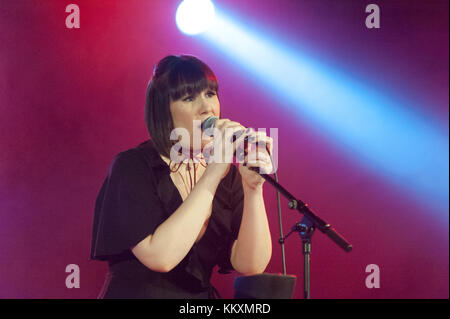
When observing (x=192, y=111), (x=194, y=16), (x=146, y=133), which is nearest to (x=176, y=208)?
(x=192, y=111)

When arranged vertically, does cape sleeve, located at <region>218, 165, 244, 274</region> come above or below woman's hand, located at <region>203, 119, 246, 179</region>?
below

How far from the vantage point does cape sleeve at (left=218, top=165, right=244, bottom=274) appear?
5.27 ft

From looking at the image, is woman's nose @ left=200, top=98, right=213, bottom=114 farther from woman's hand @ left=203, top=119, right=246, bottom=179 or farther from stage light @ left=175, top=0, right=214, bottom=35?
stage light @ left=175, top=0, right=214, bottom=35

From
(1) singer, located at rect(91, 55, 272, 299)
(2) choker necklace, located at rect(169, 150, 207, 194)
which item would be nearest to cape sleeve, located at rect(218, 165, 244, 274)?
(1) singer, located at rect(91, 55, 272, 299)

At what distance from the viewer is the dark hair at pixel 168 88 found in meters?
1.54

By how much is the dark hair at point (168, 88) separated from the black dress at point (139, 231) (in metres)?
0.06

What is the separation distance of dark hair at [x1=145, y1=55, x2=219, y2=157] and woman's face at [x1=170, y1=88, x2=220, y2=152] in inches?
0.6

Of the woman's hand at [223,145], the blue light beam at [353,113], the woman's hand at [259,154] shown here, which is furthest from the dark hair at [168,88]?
the blue light beam at [353,113]

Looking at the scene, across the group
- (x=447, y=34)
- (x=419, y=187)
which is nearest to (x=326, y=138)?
(x=419, y=187)

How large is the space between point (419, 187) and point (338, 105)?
0.71 meters

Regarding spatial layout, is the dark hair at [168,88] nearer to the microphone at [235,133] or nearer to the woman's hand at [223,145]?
the microphone at [235,133]

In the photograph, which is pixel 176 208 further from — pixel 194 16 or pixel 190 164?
pixel 194 16

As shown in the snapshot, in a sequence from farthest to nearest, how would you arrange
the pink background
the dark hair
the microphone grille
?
the pink background
the dark hair
the microphone grille

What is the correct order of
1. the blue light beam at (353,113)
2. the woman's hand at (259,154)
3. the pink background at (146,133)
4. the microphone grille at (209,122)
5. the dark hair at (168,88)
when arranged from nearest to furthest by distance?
the woman's hand at (259,154) → the microphone grille at (209,122) → the dark hair at (168,88) → the pink background at (146,133) → the blue light beam at (353,113)
